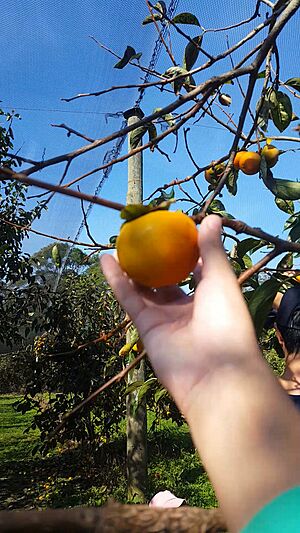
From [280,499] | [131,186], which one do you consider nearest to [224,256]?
[280,499]

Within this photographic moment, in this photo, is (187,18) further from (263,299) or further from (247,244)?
(263,299)

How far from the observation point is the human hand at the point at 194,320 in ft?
1.51

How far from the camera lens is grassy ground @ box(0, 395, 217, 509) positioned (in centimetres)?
292

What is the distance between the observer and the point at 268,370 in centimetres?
43

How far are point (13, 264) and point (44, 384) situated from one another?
901 mm

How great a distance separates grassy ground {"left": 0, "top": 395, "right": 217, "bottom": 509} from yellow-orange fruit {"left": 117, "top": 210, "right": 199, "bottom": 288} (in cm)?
251

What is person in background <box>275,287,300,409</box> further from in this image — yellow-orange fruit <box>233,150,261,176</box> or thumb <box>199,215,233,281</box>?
thumb <box>199,215,233,281</box>

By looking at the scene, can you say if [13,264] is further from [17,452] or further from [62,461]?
[17,452]

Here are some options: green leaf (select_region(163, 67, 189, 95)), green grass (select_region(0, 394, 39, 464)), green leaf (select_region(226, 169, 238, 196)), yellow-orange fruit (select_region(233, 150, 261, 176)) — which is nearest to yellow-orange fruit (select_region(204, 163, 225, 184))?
green leaf (select_region(226, 169, 238, 196))

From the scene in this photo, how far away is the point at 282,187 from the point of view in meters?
1.16

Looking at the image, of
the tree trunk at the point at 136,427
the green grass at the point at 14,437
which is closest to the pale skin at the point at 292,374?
the tree trunk at the point at 136,427

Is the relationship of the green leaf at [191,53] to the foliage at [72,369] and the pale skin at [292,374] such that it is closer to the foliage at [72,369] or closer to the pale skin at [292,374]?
the pale skin at [292,374]

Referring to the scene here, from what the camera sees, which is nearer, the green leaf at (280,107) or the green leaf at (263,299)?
the green leaf at (263,299)

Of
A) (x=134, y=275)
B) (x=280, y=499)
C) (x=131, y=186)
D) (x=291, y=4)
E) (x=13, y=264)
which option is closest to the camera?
(x=280, y=499)
